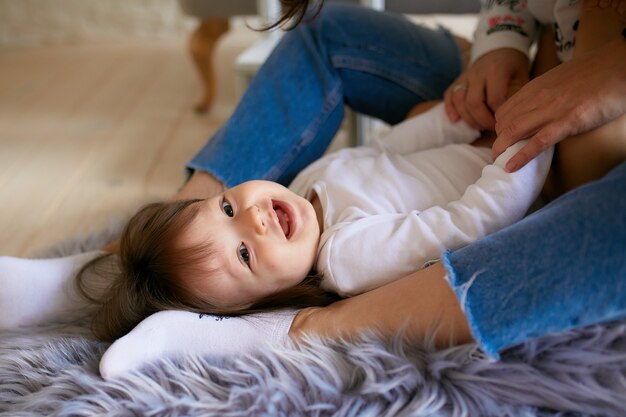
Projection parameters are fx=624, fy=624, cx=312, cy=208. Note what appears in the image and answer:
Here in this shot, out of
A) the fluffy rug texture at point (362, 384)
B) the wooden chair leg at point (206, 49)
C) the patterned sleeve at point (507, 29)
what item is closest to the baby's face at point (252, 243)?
the fluffy rug texture at point (362, 384)

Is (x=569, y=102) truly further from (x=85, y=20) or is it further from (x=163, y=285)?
(x=85, y=20)

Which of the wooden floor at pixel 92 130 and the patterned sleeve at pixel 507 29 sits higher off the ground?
the patterned sleeve at pixel 507 29

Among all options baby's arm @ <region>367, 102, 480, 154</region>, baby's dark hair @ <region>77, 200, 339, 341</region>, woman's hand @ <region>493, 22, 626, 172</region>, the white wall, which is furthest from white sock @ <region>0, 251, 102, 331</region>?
the white wall

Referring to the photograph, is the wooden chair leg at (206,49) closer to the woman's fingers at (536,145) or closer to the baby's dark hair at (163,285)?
the baby's dark hair at (163,285)

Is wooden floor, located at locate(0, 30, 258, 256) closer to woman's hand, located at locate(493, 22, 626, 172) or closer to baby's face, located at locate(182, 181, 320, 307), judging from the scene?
baby's face, located at locate(182, 181, 320, 307)

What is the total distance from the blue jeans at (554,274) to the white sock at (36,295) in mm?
586

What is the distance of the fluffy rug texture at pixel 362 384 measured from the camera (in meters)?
0.60

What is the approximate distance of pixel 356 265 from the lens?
2.52 ft

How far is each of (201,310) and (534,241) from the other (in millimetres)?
414

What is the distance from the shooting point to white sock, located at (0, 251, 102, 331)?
0.89 metres

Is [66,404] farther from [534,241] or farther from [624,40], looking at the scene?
[624,40]

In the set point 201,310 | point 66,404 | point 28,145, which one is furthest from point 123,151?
point 66,404

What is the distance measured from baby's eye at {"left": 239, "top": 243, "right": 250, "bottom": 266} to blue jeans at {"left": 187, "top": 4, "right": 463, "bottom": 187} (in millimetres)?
214

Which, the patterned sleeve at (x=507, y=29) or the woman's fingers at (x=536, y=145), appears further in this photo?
the patterned sleeve at (x=507, y=29)
